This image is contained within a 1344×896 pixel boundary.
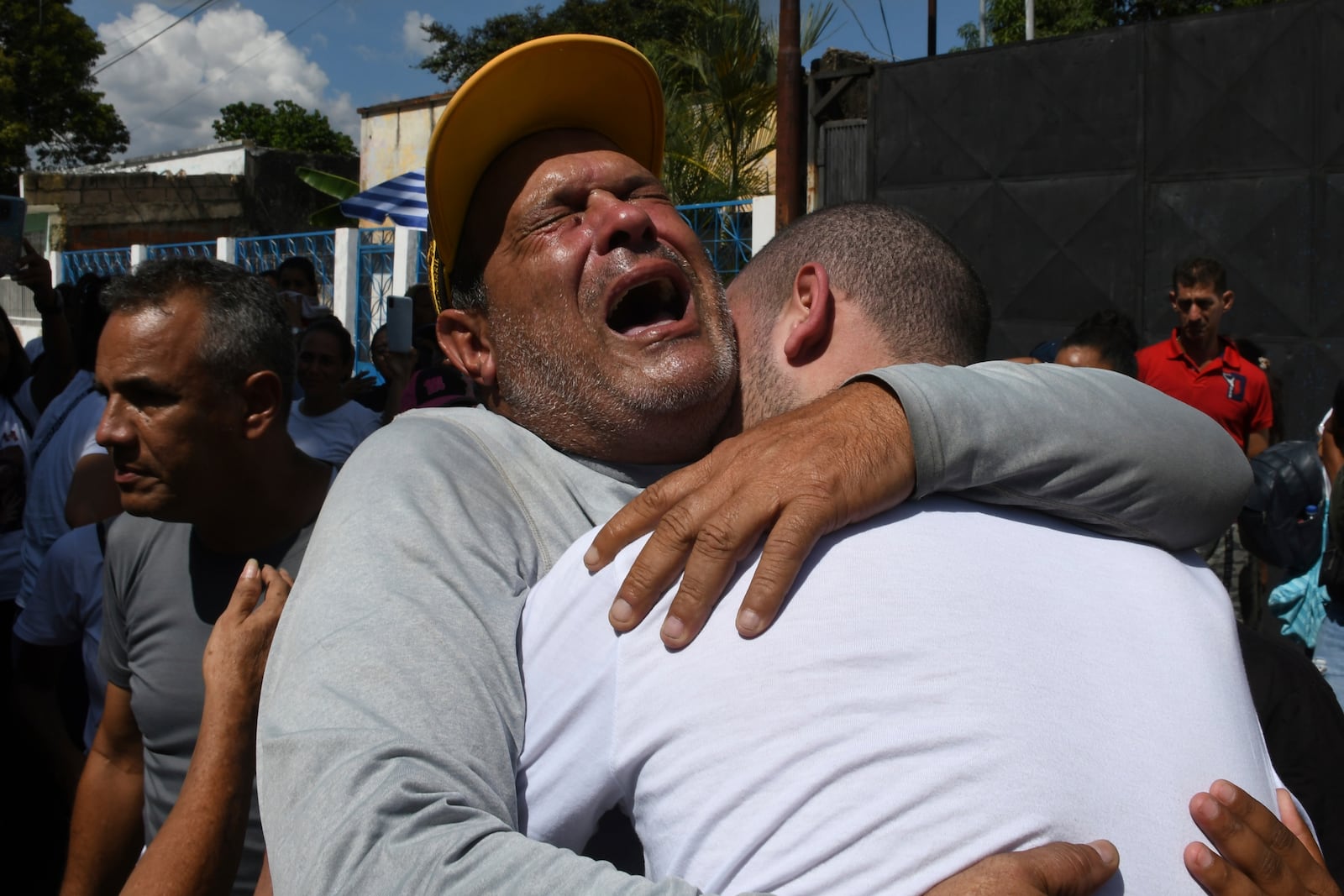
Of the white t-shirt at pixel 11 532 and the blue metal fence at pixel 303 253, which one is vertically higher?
the blue metal fence at pixel 303 253

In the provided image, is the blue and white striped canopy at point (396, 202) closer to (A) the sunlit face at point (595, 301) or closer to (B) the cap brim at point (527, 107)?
(B) the cap brim at point (527, 107)

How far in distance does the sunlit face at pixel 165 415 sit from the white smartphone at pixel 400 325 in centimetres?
279

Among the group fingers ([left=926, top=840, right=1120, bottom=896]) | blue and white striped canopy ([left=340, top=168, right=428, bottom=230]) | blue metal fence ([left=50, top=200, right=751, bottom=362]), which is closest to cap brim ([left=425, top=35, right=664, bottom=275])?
fingers ([left=926, top=840, right=1120, bottom=896])

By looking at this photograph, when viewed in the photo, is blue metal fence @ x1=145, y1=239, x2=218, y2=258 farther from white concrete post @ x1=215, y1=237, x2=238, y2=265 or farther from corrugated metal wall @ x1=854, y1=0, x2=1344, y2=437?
corrugated metal wall @ x1=854, y1=0, x2=1344, y2=437

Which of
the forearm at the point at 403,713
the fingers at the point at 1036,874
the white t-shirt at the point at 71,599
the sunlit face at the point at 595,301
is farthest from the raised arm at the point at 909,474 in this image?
the white t-shirt at the point at 71,599

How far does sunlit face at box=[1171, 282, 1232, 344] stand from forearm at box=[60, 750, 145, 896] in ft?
17.1

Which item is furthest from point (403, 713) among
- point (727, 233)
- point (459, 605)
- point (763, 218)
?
point (727, 233)

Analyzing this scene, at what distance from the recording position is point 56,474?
3.75 m

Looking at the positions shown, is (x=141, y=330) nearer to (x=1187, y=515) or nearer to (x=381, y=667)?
(x=381, y=667)

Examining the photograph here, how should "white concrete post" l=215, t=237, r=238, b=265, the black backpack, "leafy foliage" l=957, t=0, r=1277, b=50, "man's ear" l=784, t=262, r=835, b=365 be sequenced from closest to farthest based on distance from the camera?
"man's ear" l=784, t=262, r=835, b=365 < the black backpack < "white concrete post" l=215, t=237, r=238, b=265 < "leafy foliage" l=957, t=0, r=1277, b=50

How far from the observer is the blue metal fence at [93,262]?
1670cm

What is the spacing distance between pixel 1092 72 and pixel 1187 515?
24.9 feet

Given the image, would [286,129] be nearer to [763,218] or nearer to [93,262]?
[93,262]

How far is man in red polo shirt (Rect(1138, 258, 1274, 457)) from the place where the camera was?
17.7ft
